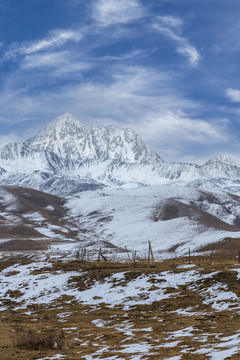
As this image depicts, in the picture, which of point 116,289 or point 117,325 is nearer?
point 117,325

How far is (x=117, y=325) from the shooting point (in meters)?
23.6

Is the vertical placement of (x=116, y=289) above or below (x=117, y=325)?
above

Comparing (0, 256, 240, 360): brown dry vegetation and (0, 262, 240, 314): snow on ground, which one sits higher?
(0, 262, 240, 314): snow on ground

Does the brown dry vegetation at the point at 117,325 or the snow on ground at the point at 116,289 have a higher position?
the snow on ground at the point at 116,289

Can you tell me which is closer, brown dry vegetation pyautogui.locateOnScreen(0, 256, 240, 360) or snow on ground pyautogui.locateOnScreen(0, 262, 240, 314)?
brown dry vegetation pyautogui.locateOnScreen(0, 256, 240, 360)

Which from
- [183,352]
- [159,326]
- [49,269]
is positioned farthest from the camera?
[49,269]

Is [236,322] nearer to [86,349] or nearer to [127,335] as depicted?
[127,335]

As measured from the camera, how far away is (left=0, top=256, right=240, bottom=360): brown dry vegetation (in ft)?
56.1

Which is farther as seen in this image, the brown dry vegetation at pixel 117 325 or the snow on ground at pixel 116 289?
the snow on ground at pixel 116 289

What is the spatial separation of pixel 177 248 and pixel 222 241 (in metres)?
27.0

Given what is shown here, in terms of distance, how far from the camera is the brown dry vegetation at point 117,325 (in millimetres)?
17094

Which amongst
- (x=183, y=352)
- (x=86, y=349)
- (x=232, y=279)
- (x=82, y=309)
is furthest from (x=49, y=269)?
(x=183, y=352)

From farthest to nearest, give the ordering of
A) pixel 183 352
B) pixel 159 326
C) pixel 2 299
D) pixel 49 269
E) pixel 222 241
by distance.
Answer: pixel 222 241 → pixel 49 269 → pixel 2 299 → pixel 159 326 → pixel 183 352

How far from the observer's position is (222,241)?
156m
